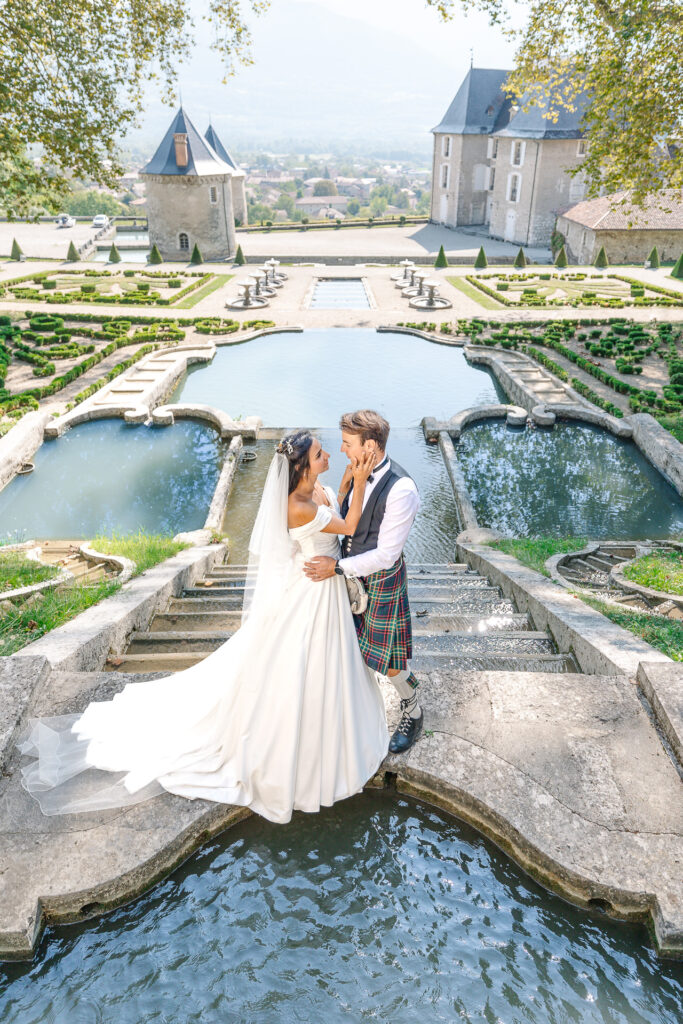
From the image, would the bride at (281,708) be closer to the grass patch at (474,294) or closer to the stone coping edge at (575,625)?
the stone coping edge at (575,625)

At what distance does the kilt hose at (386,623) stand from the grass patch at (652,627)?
7.89ft

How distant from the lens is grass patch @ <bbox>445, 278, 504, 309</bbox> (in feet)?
83.4

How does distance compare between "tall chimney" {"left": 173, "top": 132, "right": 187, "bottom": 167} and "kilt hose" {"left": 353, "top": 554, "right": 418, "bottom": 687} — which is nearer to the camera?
"kilt hose" {"left": 353, "top": 554, "right": 418, "bottom": 687}

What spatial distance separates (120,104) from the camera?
14.5m

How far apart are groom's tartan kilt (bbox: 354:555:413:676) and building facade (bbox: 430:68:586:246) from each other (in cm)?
3695

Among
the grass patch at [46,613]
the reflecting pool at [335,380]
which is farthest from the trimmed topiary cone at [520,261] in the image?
the grass patch at [46,613]

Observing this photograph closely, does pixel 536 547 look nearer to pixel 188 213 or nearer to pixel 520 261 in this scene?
pixel 520 261

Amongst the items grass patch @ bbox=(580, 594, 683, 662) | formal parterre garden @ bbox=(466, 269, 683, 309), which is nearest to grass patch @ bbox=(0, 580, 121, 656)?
grass patch @ bbox=(580, 594, 683, 662)

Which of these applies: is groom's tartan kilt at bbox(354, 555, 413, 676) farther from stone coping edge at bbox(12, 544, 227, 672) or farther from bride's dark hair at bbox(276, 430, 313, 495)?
stone coping edge at bbox(12, 544, 227, 672)

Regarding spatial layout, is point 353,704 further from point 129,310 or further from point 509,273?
point 509,273

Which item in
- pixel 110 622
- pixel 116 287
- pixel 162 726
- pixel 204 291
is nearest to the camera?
pixel 162 726

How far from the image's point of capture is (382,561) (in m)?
4.08

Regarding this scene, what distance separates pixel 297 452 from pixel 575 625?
10.6 feet

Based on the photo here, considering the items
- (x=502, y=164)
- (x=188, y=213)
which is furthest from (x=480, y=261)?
(x=188, y=213)
